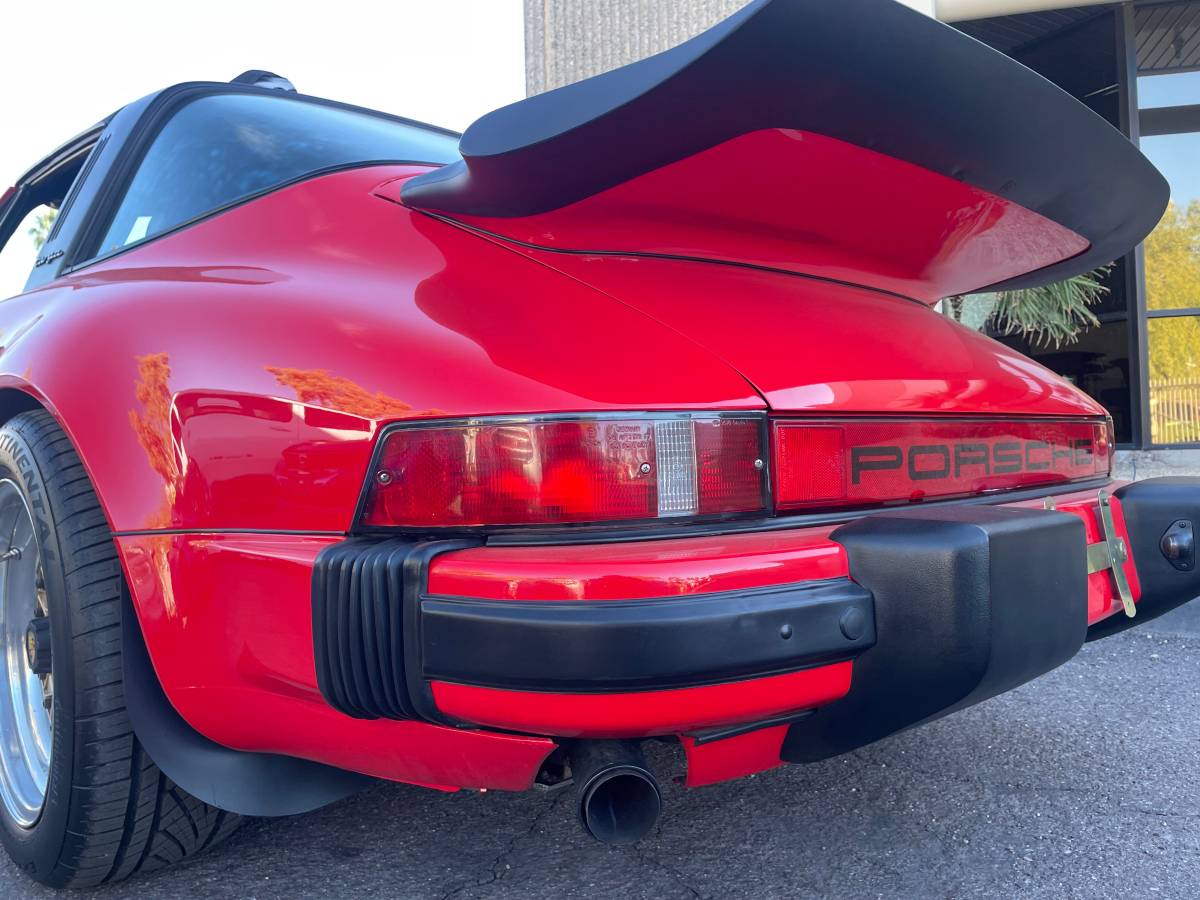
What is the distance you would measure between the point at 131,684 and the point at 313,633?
506 mm

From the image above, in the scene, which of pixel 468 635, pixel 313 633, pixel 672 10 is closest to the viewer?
pixel 468 635

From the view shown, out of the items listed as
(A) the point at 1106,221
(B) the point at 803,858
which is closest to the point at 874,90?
(A) the point at 1106,221

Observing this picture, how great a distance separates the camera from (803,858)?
5.92 ft

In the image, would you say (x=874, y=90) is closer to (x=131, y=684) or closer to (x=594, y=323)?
(x=594, y=323)

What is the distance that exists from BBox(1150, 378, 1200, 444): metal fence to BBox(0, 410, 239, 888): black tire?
751 cm

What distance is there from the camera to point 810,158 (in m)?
1.45

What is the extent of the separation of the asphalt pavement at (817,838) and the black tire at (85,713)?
11 cm

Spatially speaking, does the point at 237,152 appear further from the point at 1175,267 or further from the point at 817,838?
the point at 1175,267

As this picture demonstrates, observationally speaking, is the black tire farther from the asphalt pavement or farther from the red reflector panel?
the red reflector panel

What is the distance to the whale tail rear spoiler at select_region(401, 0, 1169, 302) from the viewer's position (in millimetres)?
1236

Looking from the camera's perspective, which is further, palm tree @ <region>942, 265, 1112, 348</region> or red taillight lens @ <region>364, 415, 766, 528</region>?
palm tree @ <region>942, 265, 1112, 348</region>

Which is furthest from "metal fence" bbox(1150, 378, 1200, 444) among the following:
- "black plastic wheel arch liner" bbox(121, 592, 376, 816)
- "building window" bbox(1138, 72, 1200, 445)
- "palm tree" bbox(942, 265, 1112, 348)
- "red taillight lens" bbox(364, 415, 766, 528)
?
"black plastic wheel arch liner" bbox(121, 592, 376, 816)

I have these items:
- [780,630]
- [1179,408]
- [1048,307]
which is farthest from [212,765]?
[1179,408]

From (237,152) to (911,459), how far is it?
144 centimetres
